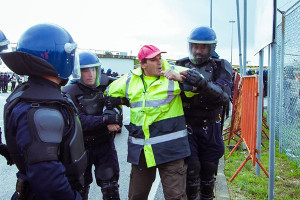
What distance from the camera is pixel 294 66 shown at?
5.18 metres

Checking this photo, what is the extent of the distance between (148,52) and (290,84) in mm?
3826

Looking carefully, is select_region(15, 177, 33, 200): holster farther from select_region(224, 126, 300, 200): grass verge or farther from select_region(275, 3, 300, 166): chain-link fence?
select_region(275, 3, 300, 166): chain-link fence

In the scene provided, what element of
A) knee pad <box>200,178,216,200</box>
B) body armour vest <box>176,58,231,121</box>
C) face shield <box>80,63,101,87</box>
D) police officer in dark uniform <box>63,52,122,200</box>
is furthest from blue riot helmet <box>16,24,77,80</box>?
knee pad <box>200,178,216,200</box>

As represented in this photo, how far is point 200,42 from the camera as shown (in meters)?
3.26

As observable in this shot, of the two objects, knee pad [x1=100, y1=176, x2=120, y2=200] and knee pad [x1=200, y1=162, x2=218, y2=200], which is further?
knee pad [x1=200, y1=162, x2=218, y2=200]

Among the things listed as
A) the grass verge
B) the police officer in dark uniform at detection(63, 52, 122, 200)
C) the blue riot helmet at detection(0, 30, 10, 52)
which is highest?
the blue riot helmet at detection(0, 30, 10, 52)

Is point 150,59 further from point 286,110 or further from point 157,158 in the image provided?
point 286,110

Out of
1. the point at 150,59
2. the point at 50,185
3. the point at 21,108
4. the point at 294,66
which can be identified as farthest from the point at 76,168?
the point at 294,66

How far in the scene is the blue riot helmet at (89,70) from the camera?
10.8ft

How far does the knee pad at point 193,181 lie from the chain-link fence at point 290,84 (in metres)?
2.72

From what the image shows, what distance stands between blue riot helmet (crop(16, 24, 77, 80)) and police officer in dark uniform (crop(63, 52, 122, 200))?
126cm

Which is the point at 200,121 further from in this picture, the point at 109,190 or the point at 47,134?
the point at 47,134

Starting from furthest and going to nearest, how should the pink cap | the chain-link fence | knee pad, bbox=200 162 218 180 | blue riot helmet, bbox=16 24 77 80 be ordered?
the chain-link fence → knee pad, bbox=200 162 218 180 → the pink cap → blue riot helmet, bbox=16 24 77 80

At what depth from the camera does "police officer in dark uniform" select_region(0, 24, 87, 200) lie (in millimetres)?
1490
